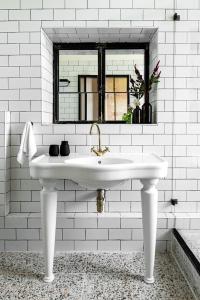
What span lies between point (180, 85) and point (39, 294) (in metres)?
1.77

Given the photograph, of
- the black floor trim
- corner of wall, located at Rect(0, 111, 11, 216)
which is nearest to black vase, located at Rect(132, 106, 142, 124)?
the black floor trim

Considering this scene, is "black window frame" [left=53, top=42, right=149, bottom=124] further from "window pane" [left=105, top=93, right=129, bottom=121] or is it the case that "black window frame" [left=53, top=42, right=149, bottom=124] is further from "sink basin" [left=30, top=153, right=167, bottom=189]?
"sink basin" [left=30, top=153, right=167, bottom=189]

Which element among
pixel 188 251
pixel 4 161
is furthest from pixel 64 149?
pixel 188 251

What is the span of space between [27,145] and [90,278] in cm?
103

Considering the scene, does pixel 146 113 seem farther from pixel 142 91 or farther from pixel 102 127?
pixel 102 127

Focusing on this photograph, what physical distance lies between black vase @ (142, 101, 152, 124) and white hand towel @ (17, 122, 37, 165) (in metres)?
0.91

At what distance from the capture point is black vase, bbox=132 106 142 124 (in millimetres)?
2453

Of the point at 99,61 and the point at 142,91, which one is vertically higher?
the point at 99,61

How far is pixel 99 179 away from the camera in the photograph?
1685 mm

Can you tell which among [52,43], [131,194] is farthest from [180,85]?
[52,43]

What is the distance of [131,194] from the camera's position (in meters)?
Result: 2.40

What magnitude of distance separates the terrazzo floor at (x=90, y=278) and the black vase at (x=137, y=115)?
3.48ft

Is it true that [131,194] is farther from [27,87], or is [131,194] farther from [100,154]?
[27,87]

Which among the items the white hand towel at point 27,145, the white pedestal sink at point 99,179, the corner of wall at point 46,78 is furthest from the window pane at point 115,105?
the white pedestal sink at point 99,179
